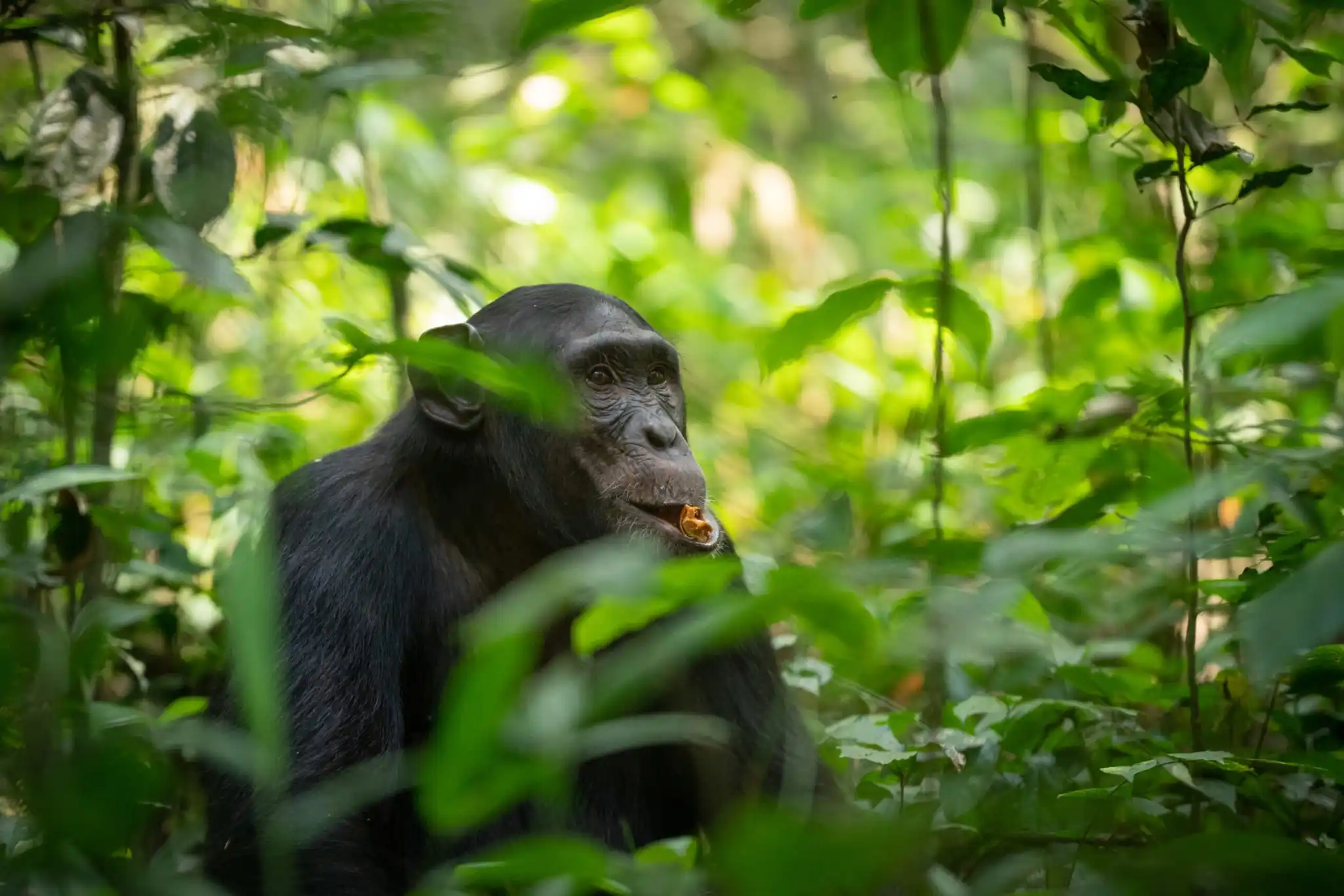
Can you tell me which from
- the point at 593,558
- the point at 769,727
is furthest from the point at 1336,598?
the point at 769,727

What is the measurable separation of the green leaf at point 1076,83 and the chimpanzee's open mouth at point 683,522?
1.41 m

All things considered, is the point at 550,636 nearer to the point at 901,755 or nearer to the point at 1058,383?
the point at 901,755

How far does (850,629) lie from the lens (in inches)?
50.1

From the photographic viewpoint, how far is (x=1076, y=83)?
8.86ft

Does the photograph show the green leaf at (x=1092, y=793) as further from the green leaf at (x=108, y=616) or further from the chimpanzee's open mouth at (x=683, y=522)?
the green leaf at (x=108, y=616)

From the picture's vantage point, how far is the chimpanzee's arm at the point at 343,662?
9.11 ft

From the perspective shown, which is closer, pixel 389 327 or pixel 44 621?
pixel 44 621

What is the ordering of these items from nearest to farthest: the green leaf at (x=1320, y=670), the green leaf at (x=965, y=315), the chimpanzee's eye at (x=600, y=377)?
the green leaf at (x=1320, y=670) < the green leaf at (x=965, y=315) < the chimpanzee's eye at (x=600, y=377)

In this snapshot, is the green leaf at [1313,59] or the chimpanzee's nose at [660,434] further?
the chimpanzee's nose at [660,434]

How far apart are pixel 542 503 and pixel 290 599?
767 mm

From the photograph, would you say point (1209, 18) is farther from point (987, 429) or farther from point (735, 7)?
point (987, 429)

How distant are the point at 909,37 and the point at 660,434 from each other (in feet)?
4.64

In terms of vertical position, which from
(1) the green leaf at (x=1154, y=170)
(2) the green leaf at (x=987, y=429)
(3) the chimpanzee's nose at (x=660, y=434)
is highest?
(1) the green leaf at (x=1154, y=170)

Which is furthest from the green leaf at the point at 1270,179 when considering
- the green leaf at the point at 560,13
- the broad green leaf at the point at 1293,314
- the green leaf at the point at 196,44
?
the green leaf at the point at 196,44
